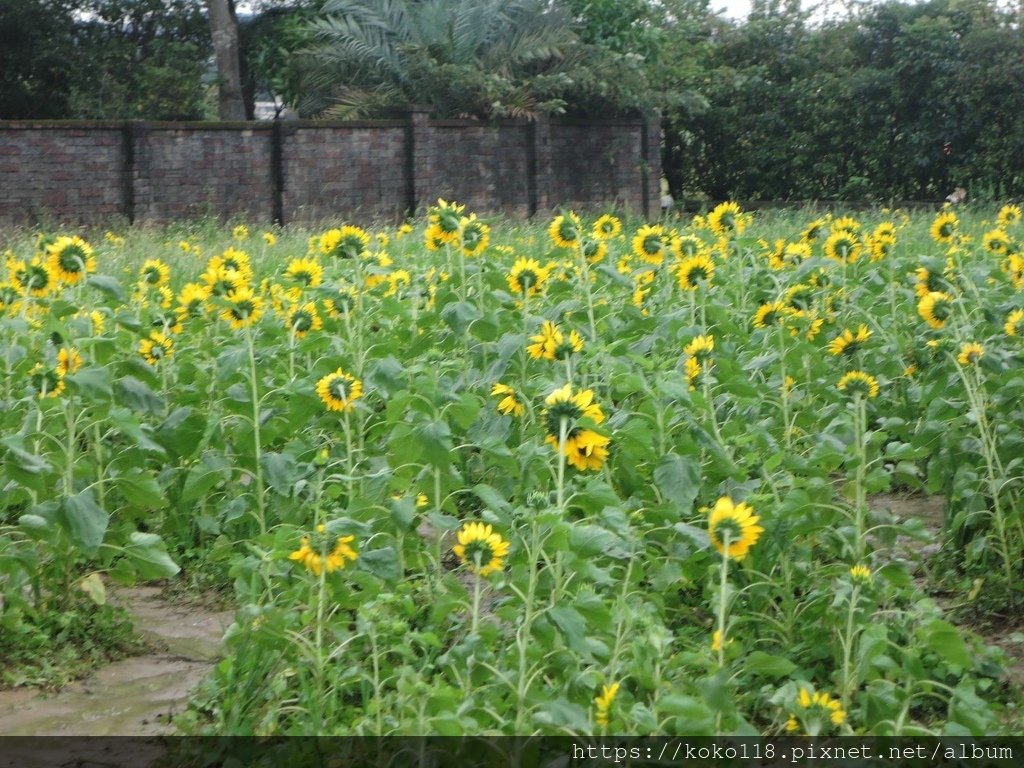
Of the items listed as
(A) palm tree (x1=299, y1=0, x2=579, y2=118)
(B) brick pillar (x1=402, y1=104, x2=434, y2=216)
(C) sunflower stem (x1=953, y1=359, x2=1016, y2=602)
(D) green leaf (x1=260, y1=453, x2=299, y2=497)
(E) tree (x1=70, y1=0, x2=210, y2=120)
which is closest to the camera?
(C) sunflower stem (x1=953, y1=359, x2=1016, y2=602)

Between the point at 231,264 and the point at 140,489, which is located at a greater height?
the point at 231,264

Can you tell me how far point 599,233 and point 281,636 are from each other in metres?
3.11

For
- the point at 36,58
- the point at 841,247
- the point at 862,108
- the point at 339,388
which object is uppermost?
the point at 36,58

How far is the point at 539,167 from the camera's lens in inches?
872

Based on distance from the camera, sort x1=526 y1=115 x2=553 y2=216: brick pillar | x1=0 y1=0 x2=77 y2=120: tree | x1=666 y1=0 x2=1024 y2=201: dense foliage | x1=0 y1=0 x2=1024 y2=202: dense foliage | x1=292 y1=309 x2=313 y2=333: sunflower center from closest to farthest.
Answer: x1=292 y1=309 x2=313 y2=333: sunflower center < x1=0 y1=0 x2=1024 y2=202: dense foliage < x1=526 y1=115 x2=553 y2=216: brick pillar < x1=666 y1=0 x2=1024 y2=201: dense foliage < x1=0 y1=0 x2=77 y2=120: tree

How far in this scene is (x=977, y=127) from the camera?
79.7 ft

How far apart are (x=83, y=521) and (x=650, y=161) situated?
21.2 m

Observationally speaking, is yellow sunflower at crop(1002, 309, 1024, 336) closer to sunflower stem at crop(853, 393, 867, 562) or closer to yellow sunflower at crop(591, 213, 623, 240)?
sunflower stem at crop(853, 393, 867, 562)

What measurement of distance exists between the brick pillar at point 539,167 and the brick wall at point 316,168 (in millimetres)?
21

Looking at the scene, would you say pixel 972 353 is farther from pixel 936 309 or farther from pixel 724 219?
pixel 724 219

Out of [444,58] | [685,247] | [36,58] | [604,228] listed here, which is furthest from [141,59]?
[685,247]

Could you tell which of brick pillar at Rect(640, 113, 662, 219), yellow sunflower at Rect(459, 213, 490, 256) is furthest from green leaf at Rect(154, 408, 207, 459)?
brick pillar at Rect(640, 113, 662, 219)

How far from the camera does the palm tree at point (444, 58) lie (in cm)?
2138

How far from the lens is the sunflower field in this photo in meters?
2.88
